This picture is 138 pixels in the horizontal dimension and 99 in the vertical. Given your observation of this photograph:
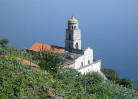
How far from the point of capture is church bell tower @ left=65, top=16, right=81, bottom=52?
145ft

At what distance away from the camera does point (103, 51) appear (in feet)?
453

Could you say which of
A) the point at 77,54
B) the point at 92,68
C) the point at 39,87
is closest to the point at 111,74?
the point at 92,68

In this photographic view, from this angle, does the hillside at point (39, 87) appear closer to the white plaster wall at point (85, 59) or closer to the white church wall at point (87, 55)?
the white plaster wall at point (85, 59)

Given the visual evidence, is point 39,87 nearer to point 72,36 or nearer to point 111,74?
point 72,36

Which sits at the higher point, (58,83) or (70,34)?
(70,34)

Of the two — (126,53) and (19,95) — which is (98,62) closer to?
(19,95)

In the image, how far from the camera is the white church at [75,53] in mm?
40119

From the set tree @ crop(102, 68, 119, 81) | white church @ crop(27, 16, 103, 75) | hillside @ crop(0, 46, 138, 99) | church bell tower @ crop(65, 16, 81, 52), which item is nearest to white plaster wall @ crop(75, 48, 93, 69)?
white church @ crop(27, 16, 103, 75)

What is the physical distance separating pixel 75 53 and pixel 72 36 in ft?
11.3

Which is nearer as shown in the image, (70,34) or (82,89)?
(82,89)

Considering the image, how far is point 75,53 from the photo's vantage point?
42625 mm

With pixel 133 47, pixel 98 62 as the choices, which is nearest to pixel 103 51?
pixel 133 47

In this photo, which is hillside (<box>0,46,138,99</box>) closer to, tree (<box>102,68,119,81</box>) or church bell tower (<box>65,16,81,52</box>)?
tree (<box>102,68,119,81</box>)

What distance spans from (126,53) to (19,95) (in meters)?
126
